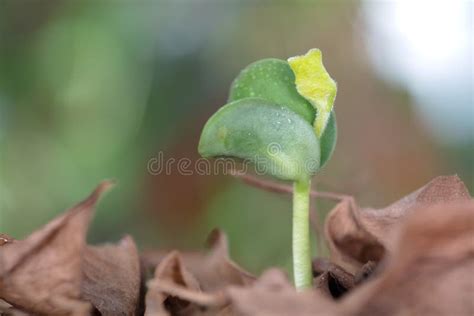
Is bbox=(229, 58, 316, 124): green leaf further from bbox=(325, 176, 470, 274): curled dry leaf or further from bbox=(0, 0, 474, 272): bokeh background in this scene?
bbox=(0, 0, 474, 272): bokeh background

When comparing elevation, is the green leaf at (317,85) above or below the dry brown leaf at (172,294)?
above

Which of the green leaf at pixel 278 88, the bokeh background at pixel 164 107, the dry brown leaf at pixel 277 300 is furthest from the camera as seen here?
the bokeh background at pixel 164 107

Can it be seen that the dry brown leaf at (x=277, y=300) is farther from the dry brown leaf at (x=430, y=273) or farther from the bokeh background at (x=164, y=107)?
the bokeh background at (x=164, y=107)

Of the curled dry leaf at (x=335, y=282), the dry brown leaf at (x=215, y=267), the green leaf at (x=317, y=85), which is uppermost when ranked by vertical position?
the green leaf at (x=317, y=85)

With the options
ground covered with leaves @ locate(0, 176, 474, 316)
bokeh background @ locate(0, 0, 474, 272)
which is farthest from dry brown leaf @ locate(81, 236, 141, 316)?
bokeh background @ locate(0, 0, 474, 272)

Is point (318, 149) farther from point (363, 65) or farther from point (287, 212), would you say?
point (363, 65)

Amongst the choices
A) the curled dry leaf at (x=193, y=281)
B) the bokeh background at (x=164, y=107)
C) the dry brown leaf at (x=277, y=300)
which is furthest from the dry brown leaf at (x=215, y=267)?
the bokeh background at (x=164, y=107)
